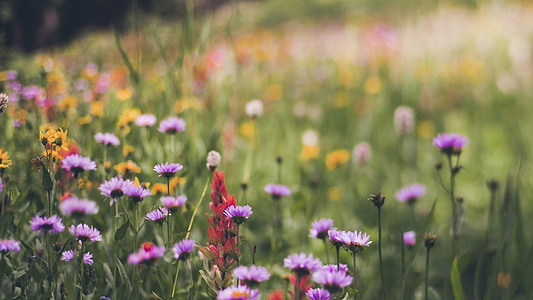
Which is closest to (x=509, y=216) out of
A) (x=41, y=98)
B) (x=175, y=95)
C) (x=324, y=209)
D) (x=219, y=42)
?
(x=324, y=209)

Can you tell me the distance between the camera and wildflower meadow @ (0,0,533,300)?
2.59ft

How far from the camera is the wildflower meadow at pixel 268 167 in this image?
789 mm

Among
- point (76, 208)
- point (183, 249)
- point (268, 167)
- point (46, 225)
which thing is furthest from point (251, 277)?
point (268, 167)

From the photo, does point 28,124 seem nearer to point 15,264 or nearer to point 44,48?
point 15,264

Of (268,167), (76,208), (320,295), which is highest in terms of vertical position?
(76,208)

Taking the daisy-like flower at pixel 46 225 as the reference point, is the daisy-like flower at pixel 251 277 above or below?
below

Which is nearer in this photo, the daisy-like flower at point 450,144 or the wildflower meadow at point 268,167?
the wildflower meadow at point 268,167

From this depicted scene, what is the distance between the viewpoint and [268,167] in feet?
7.25

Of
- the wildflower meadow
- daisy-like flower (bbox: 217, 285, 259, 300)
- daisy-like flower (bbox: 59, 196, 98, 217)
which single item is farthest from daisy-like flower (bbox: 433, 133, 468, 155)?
daisy-like flower (bbox: 59, 196, 98, 217)

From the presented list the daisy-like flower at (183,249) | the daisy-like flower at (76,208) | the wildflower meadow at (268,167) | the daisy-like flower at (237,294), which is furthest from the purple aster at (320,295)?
the daisy-like flower at (76,208)

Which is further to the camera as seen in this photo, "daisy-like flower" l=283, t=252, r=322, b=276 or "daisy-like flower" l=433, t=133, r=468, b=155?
"daisy-like flower" l=433, t=133, r=468, b=155

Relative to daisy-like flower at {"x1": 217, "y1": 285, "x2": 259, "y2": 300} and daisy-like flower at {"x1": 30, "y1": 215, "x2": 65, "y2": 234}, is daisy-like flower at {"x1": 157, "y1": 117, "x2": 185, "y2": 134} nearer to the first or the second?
daisy-like flower at {"x1": 30, "y1": 215, "x2": 65, "y2": 234}

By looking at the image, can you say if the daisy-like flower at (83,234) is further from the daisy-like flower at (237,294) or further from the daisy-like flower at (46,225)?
the daisy-like flower at (237,294)

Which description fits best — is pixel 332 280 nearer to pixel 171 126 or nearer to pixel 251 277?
pixel 251 277
